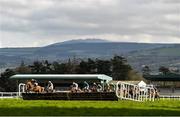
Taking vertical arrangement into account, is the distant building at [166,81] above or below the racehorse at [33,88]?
below

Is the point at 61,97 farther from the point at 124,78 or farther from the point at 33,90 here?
the point at 124,78

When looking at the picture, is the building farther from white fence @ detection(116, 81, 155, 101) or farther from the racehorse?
the racehorse

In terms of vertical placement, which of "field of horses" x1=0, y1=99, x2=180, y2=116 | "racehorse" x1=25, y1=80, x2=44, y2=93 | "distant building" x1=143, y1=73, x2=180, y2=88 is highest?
"racehorse" x1=25, y1=80, x2=44, y2=93

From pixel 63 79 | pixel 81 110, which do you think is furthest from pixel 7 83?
pixel 81 110

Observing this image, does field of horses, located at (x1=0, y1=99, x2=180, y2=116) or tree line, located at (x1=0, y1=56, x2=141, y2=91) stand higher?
tree line, located at (x1=0, y1=56, x2=141, y2=91)

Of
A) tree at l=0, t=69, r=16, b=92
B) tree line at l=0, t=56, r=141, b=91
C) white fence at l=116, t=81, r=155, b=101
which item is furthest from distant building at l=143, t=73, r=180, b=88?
white fence at l=116, t=81, r=155, b=101

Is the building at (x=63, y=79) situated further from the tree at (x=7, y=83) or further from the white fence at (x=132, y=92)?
the white fence at (x=132, y=92)

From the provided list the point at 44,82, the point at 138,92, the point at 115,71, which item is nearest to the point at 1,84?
the point at 115,71

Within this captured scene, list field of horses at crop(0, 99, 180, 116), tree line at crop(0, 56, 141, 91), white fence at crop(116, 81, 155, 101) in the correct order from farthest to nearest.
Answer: tree line at crop(0, 56, 141, 91) → white fence at crop(116, 81, 155, 101) → field of horses at crop(0, 99, 180, 116)

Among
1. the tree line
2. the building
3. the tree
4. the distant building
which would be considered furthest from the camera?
the tree line

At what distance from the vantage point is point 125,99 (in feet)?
131

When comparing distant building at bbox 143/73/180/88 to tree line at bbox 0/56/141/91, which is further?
tree line at bbox 0/56/141/91

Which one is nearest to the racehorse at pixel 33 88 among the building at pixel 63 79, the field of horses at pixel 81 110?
the field of horses at pixel 81 110

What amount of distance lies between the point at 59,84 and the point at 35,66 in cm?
4134
